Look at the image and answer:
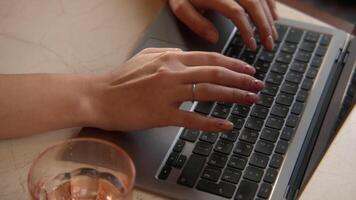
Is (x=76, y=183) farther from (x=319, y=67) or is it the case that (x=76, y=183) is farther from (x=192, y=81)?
(x=319, y=67)

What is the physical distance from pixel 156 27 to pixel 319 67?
0.96 feet

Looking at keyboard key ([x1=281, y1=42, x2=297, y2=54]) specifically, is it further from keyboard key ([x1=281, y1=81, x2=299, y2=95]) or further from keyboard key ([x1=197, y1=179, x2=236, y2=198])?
keyboard key ([x1=197, y1=179, x2=236, y2=198])

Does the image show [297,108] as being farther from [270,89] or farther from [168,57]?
[168,57]

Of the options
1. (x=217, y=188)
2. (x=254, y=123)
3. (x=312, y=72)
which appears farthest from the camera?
(x=312, y=72)

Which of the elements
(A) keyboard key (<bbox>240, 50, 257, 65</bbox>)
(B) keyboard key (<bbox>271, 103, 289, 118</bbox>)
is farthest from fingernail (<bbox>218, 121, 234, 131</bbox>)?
(A) keyboard key (<bbox>240, 50, 257, 65</bbox>)

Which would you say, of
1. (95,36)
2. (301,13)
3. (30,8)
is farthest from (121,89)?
(301,13)

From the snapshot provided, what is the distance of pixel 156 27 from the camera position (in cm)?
103

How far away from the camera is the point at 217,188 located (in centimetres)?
76

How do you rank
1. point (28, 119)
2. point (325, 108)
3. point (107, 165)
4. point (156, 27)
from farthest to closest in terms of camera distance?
point (156, 27)
point (325, 108)
point (28, 119)
point (107, 165)

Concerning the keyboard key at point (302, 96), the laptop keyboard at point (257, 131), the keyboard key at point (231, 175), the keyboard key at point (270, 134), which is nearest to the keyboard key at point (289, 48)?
the laptop keyboard at point (257, 131)

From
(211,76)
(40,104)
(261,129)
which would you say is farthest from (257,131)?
(40,104)

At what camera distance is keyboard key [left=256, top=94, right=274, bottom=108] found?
0.91 metres

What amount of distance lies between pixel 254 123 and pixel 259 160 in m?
0.08

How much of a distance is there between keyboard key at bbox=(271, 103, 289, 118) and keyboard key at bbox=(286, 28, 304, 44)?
0.17m
